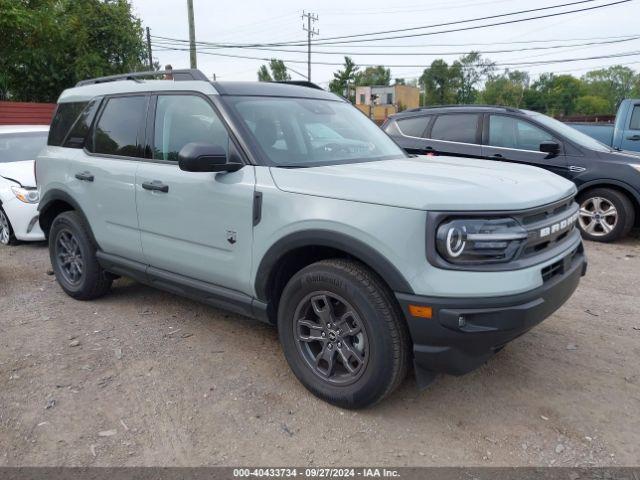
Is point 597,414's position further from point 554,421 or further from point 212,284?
point 212,284

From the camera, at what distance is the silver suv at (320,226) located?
8.09 feet

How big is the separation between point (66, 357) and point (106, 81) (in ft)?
7.61

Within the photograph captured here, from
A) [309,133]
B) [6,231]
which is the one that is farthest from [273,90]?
[6,231]

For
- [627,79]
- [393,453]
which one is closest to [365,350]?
[393,453]

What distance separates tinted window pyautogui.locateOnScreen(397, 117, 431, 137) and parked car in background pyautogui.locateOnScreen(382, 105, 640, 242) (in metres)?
0.02

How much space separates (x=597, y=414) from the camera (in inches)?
114

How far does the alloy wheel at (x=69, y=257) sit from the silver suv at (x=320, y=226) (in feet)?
0.76

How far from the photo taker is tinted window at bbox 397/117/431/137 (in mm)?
7824

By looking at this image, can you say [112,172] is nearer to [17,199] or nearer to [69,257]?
[69,257]

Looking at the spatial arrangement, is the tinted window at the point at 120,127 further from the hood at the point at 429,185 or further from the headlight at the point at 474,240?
the headlight at the point at 474,240

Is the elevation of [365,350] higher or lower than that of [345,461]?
higher

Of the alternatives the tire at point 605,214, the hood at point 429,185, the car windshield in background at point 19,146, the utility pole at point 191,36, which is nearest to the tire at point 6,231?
the car windshield in background at point 19,146

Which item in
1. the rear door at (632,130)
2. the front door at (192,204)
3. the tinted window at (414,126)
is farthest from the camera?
the rear door at (632,130)

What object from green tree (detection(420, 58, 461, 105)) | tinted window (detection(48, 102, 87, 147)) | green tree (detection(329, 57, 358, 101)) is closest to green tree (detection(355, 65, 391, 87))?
green tree (detection(420, 58, 461, 105))
